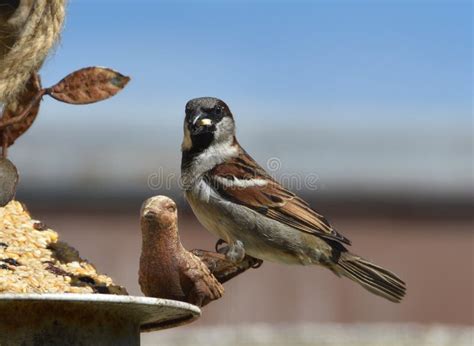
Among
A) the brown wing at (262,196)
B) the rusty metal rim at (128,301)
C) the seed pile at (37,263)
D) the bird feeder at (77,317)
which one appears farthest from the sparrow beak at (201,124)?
the bird feeder at (77,317)

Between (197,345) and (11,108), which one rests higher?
(11,108)

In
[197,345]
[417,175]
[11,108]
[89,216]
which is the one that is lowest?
[197,345]

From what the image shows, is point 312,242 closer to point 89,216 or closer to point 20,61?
point 20,61

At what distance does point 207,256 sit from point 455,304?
16.4 ft

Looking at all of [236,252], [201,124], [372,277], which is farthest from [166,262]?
[372,277]

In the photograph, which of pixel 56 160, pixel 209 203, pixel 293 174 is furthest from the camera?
pixel 56 160

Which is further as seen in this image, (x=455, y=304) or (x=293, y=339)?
(x=455, y=304)

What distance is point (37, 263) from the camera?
3248 mm

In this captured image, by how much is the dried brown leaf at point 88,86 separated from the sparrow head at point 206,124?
543 mm

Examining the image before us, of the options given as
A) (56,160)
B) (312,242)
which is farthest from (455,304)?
(312,242)

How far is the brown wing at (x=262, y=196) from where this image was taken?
4270 mm

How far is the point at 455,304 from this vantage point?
325 inches

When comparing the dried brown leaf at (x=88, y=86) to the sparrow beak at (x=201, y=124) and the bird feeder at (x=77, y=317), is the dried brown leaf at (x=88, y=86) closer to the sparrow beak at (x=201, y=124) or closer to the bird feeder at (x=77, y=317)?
the sparrow beak at (x=201, y=124)

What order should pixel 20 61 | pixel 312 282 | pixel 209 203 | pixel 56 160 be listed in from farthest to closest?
1. pixel 56 160
2. pixel 312 282
3. pixel 209 203
4. pixel 20 61
